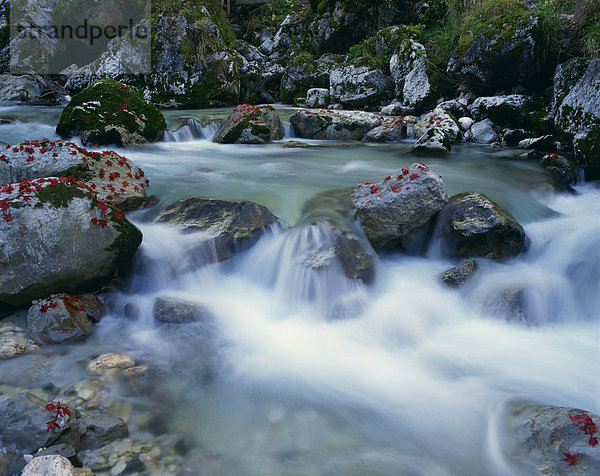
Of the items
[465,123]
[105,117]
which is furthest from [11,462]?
[465,123]

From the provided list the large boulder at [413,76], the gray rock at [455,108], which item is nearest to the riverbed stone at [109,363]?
the gray rock at [455,108]

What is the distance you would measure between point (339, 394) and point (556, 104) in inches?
343

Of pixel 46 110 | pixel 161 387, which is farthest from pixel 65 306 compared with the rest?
pixel 46 110

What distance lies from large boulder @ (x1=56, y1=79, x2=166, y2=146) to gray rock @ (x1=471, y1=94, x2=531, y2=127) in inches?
359

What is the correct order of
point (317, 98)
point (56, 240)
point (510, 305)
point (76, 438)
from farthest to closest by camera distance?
point (317, 98), point (510, 305), point (56, 240), point (76, 438)

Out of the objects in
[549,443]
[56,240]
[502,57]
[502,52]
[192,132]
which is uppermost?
[502,52]

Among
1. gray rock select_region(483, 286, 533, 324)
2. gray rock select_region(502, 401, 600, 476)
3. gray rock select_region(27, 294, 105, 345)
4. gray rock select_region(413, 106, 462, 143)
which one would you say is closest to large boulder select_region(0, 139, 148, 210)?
gray rock select_region(27, 294, 105, 345)

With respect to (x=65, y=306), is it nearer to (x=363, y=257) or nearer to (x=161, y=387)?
(x=161, y=387)

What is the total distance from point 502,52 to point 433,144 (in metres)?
3.57

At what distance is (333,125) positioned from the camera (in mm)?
11438

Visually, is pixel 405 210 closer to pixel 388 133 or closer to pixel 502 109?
pixel 388 133

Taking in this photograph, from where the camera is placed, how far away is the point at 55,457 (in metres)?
2.35

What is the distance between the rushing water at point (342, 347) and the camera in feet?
9.99

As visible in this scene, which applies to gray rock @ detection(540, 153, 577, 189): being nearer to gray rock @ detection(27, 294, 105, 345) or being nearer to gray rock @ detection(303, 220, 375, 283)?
gray rock @ detection(303, 220, 375, 283)
